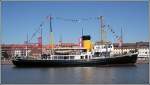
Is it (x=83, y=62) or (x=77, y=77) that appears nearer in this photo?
(x=77, y=77)

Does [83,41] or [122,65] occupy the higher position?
[83,41]

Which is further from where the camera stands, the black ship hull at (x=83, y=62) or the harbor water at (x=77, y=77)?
the black ship hull at (x=83, y=62)

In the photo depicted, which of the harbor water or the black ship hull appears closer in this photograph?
the harbor water

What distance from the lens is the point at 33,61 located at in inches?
766

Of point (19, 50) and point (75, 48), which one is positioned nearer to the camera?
point (75, 48)

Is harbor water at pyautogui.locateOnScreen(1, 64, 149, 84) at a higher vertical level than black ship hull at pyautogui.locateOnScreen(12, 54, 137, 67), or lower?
lower

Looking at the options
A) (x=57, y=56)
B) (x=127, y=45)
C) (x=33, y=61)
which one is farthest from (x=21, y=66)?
(x=127, y=45)

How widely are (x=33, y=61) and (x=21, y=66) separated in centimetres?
75

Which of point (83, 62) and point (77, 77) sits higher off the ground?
point (83, 62)

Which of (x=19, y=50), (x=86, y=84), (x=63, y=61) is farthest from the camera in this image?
(x=19, y=50)

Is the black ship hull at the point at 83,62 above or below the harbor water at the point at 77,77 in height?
above

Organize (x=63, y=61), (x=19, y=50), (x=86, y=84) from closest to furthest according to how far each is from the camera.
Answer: (x=86, y=84), (x=63, y=61), (x=19, y=50)

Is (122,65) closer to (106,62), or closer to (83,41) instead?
(106,62)

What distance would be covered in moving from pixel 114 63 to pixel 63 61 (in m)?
2.81
